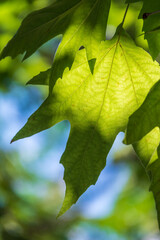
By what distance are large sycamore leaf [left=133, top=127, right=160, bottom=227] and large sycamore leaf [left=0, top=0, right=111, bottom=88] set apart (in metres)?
0.44

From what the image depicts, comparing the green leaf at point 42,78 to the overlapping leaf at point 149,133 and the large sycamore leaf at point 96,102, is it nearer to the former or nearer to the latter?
the large sycamore leaf at point 96,102

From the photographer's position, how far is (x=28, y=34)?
4.96 ft

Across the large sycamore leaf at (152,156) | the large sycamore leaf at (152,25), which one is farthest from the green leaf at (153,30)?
the large sycamore leaf at (152,156)

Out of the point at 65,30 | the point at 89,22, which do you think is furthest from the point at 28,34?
the point at 89,22

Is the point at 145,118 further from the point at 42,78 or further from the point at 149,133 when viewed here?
the point at 42,78

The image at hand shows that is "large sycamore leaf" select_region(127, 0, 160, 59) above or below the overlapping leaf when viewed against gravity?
above

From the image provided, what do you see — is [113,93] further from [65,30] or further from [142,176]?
[142,176]

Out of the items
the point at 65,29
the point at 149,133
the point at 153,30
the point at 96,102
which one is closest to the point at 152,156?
the point at 149,133

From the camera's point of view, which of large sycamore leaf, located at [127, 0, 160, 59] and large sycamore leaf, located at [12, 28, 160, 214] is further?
large sycamore leaf, located at [12, 28, 160, 214]

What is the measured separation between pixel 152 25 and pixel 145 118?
1.29 feet

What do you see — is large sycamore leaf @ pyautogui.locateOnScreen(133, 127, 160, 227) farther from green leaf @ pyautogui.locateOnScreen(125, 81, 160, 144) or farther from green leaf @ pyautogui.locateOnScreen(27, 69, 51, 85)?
green leaf @ pyautogui.locateOnScreen(27, 69, 51, 85)

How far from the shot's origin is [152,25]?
1448 millimetres

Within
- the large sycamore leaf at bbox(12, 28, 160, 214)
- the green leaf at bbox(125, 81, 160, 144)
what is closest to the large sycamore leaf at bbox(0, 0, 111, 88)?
the large sycamore leaf at bbox(12, 28, 160, 214)

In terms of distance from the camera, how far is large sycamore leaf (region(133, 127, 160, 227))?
4.72 feet
